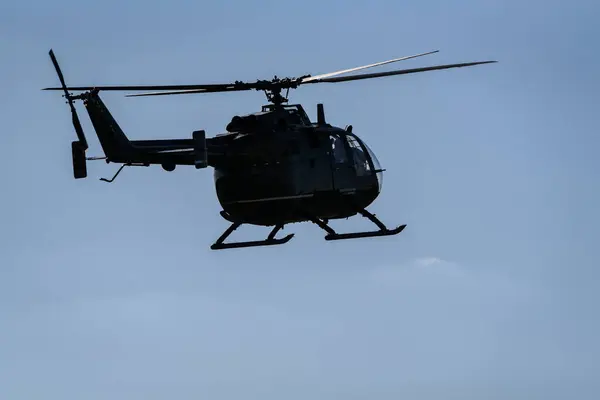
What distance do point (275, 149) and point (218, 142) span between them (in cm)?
183

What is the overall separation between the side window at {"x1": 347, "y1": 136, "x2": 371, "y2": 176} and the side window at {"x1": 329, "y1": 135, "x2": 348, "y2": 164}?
0.49 metres

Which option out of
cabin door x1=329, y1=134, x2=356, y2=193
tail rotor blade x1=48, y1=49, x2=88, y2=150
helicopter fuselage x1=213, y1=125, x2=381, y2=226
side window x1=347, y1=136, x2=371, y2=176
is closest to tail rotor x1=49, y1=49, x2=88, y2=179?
tail rotor blade x1=48, y1=49, x2=88, y2=150

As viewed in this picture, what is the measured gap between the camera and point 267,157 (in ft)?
205

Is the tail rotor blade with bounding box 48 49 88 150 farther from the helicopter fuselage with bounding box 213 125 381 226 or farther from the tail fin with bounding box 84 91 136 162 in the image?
the helicopter fuselage with bounding box 213 125 381 226

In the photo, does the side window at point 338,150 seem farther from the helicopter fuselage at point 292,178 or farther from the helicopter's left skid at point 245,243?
the helicopter's left skid at point 245,243

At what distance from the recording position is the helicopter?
2405 inches

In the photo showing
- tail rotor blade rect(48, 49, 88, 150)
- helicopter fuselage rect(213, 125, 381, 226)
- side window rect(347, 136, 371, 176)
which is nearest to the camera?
tail rotor blade rect(48, 49, 88, 150)

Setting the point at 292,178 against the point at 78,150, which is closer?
the point at 78,150

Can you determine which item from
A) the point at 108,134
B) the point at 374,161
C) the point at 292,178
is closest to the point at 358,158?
the point at 374,161

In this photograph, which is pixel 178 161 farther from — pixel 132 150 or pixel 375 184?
pixel 375 184

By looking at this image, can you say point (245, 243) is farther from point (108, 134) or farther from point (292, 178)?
point (108, 134)

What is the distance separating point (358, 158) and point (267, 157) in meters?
4.63

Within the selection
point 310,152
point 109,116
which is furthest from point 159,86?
point 310,152

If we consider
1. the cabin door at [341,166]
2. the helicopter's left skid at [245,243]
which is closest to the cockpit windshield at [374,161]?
the cabin door at [341,166]
